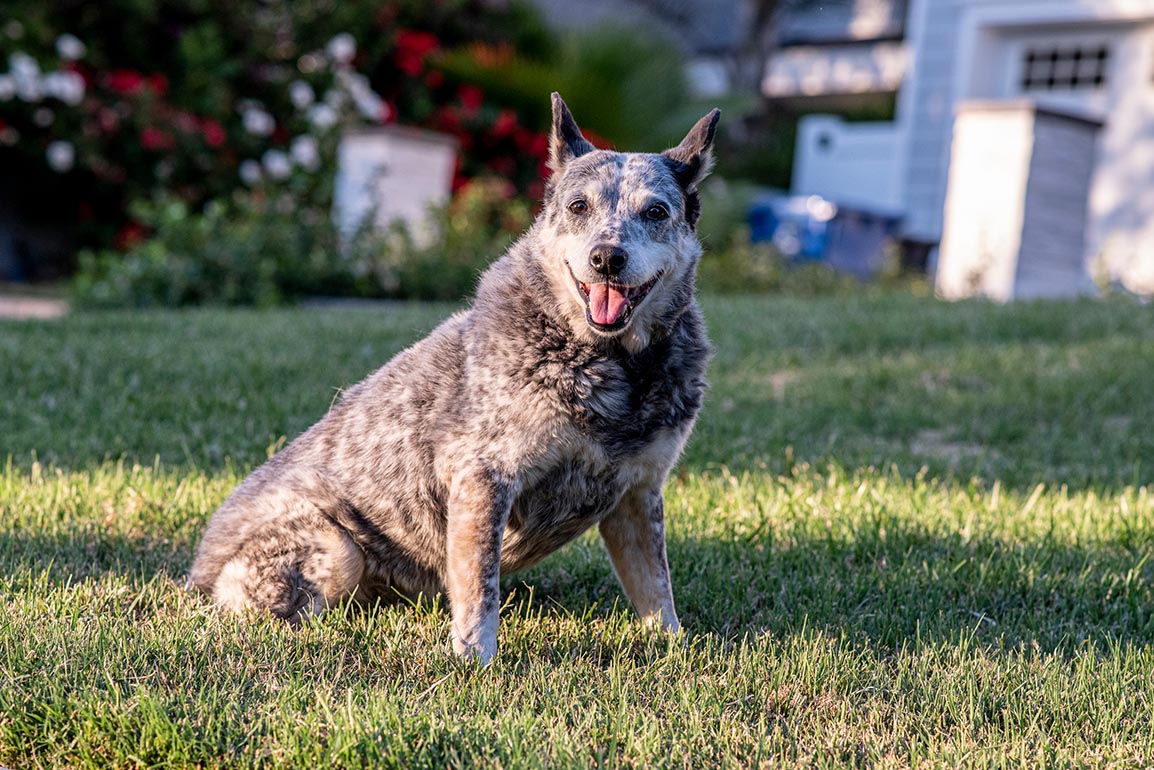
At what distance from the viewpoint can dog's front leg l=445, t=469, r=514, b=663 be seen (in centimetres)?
329

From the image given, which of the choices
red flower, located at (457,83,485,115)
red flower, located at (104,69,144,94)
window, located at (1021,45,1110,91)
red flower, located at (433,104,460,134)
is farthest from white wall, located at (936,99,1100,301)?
red flower, located at (104,69,144,94)

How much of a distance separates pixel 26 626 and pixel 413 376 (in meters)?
1.28

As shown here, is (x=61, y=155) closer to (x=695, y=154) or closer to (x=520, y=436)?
(x=695, y=154)

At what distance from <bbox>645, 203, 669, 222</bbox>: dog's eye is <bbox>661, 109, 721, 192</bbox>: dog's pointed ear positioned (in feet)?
0.64

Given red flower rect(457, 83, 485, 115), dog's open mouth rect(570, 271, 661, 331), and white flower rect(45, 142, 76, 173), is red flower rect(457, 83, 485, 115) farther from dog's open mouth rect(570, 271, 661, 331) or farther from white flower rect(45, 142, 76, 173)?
dog's open mouth rect(570, 271, 661, 331)

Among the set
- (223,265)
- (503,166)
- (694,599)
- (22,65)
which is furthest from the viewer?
(503,166)

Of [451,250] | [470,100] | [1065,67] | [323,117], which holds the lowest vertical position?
[451,250]

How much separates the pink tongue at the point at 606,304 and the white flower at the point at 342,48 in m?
9.90

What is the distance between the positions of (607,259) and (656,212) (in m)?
0.33

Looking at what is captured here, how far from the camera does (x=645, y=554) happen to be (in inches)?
146

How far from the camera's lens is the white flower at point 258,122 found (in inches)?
481

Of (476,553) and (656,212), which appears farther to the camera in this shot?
(656,212)

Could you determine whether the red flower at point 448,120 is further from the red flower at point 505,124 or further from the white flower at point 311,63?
the white flower at point 311,63

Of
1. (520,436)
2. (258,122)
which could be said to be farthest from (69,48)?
(520,436)
